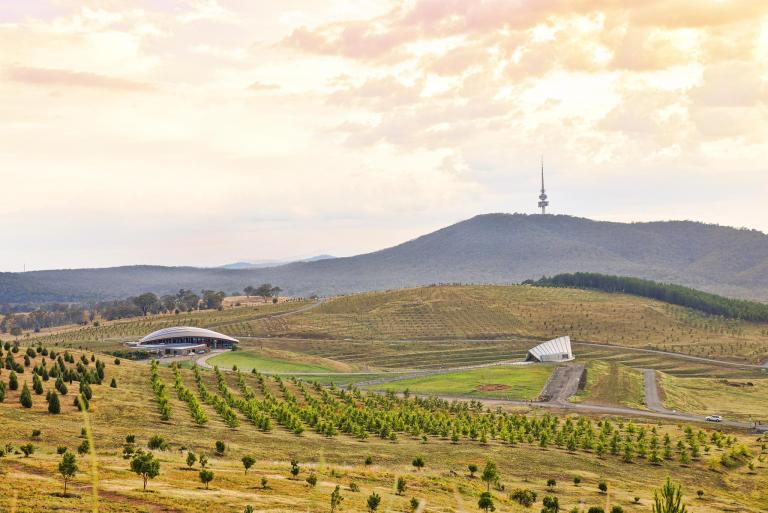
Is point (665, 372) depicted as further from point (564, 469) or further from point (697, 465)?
point (564, 469)

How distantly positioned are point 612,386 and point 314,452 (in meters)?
103

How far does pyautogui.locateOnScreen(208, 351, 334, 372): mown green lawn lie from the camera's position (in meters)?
169

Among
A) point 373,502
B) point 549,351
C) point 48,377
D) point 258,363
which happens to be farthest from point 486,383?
point 373,502

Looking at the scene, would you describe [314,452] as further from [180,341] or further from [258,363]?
[180,341]

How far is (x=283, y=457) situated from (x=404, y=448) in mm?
19038

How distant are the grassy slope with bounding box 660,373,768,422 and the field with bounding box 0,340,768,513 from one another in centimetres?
2298

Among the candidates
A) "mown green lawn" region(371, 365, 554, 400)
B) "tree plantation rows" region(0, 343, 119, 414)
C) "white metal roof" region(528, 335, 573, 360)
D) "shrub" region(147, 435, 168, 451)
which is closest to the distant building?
"mown green lawn" region(371, 365, 554, 400)

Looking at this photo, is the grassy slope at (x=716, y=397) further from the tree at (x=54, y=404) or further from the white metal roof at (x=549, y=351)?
the tree at (x=54, y=404)

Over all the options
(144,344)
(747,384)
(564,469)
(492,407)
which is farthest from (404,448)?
(144,344)

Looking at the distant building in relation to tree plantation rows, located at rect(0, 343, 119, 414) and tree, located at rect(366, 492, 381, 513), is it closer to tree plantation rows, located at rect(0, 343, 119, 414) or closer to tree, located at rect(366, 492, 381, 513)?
tree plantation rows, located at rect(0, 343, 119, 414)

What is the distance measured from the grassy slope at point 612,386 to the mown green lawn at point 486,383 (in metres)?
10.0

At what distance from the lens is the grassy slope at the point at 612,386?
141 metres

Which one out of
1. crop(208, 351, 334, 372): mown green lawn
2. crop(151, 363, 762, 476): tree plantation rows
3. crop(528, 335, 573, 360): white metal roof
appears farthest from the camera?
crop(528, 335, 573, 360): white metal roof

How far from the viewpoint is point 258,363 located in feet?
579
